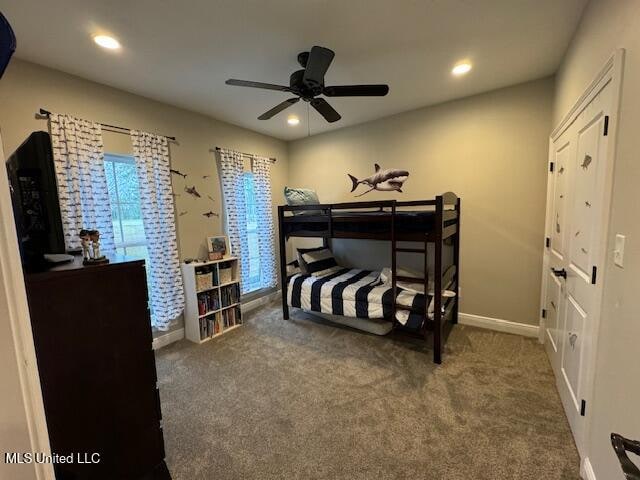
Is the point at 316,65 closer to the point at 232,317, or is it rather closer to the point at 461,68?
the point at 461,68

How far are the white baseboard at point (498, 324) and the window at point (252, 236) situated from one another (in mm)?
2845

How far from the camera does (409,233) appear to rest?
2.67 metres

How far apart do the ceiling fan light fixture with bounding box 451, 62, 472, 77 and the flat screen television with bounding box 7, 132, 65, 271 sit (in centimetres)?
293

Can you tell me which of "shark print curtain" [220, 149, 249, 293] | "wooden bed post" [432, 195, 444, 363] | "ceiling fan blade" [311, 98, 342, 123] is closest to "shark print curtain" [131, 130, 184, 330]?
"shark print curtain" [220, 149, 249, 293]

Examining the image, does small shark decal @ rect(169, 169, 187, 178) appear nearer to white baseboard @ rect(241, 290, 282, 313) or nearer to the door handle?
white baseboard @ rect(241, 290, 282, 313)

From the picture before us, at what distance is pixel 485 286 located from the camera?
315 centimetres

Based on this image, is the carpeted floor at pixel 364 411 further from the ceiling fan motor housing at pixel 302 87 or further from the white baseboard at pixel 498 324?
the ceiling fan motor housing at pixel 302 87

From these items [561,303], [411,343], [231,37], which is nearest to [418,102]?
[231,37]

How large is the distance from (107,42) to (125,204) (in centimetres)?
145

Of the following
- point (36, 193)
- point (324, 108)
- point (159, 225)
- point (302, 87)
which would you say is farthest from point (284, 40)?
point (159, 225)

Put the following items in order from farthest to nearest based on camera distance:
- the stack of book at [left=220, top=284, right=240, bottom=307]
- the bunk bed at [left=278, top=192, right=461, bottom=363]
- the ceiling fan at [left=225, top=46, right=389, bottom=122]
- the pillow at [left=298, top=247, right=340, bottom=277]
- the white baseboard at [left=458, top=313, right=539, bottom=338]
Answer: the pillow at [left=298, top=247, right=340, bottom=277], the stack of book at [left=220, top=284, right=240, bottom=307], the white baseboard at [left=458, top=313, right=539, bottom=338], the bunk bed at [left=278, top=192, right=461, bottom=363], the ceiling fan at [left=225, top=46, right=389, bottom=122]

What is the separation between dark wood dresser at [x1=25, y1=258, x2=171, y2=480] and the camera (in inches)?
43.8

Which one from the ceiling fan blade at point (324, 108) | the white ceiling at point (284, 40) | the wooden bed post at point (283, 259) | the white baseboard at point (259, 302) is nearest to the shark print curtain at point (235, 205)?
the white baseboard at point (259, 302)

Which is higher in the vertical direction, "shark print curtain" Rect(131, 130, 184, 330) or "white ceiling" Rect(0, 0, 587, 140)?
"white ceiling" Rect(0, 0, 587, 140)
